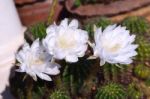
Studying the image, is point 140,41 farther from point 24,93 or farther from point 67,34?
point 24,93

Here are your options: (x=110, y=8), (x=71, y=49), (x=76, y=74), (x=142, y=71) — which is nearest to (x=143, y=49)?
(x=142, y=71)

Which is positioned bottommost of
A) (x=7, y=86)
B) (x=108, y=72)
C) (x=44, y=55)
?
(x=7, y=86)

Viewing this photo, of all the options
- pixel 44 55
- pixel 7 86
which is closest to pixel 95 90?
pixel 44 55

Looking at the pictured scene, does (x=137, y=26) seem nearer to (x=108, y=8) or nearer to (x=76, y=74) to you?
(x=76, y=74)

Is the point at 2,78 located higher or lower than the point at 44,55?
lower

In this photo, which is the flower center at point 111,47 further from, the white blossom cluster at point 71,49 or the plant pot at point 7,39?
the plant pot at point 7,39

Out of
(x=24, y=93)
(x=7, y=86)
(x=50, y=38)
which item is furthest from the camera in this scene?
(x=7, y=86)
